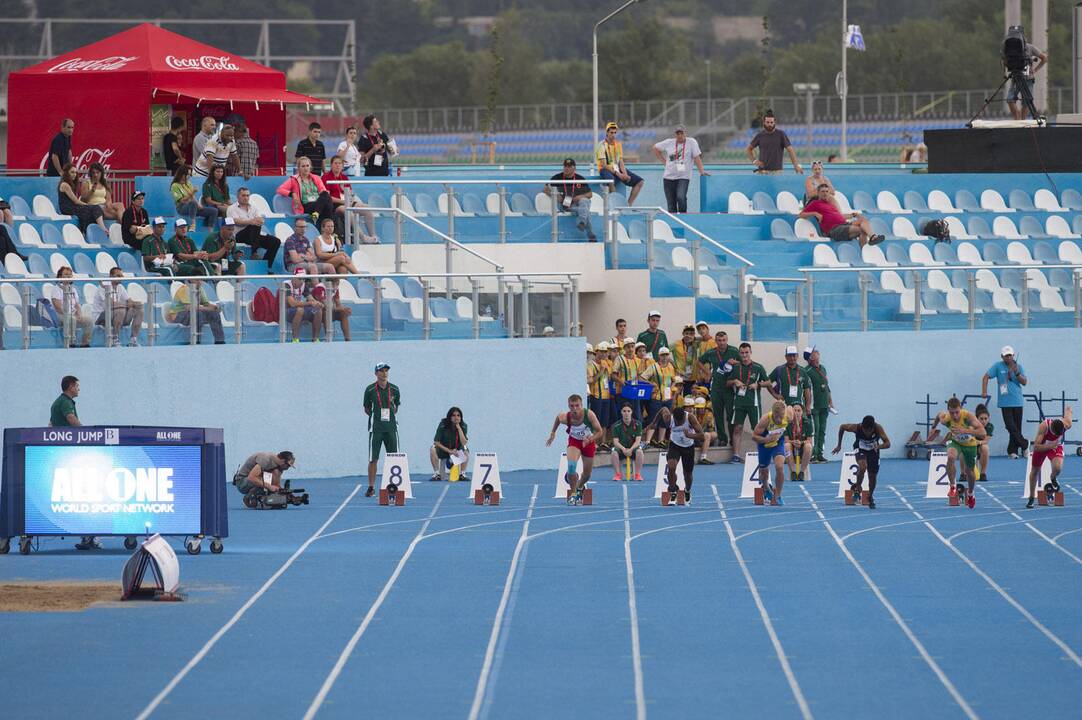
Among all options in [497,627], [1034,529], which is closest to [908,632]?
[497,627]

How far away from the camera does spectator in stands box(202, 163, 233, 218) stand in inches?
1165

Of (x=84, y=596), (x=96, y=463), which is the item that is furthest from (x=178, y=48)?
(x=84, y=596)

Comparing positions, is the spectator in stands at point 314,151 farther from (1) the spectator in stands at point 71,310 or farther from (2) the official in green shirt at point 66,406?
(2) the official in green shirt at point 66,406

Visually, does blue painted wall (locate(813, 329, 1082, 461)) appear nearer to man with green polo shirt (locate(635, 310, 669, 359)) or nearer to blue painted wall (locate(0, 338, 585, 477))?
man with green polo shirt (locate(635, 310, 669, 359))

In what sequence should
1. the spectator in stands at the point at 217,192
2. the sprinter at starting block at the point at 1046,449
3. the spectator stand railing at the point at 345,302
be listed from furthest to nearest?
the spectator in stands at the point at 217,192 → the spectator stand railing at the point at 345,302 → the sprinter at starting block at the point at 1046,449

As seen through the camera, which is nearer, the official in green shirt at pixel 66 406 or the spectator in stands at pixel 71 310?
the official in green shirt at pixel 66 406

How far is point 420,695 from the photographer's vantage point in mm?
13484

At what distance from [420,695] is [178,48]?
75.8 feet

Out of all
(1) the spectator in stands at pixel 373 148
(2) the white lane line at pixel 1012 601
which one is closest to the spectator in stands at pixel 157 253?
(1) the spectator in stands at pixel 373 148

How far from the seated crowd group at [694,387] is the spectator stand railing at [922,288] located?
4.37 feet

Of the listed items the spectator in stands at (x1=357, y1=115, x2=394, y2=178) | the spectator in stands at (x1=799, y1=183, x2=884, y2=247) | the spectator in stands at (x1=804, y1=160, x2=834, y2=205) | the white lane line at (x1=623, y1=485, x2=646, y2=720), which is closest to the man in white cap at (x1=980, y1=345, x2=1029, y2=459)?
the spectator in stands at (x1=799, y1=183, x2=884, y2=247)

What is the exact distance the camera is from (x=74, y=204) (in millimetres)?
29531

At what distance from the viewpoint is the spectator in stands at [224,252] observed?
2781 centimetres

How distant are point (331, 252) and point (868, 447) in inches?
332
